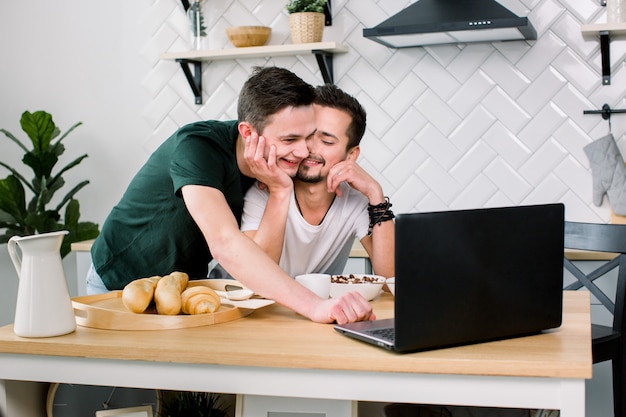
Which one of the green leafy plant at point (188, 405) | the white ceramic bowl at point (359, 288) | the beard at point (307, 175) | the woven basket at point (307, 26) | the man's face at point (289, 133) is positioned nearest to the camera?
the green leafy plant at point (188, 405)

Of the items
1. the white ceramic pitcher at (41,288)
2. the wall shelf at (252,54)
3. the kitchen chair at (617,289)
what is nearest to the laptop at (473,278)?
the white ceramic pitcher at (41,288)

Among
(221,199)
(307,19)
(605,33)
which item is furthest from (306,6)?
(221,199)

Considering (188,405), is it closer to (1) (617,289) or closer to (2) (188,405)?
(2) (188,405)

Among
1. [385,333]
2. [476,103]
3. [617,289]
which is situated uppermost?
[476,103]

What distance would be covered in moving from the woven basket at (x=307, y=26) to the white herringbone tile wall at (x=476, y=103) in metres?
0.17

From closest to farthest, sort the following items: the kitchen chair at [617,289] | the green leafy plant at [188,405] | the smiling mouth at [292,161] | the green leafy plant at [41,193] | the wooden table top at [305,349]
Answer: the wooden table top at [305,349], the green leafy plant at [188,405], the smiling mouth at [292,161], the kitchen chair at [617,289], the green leafy plant at [41,193]

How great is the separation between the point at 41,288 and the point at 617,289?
1.94 meters

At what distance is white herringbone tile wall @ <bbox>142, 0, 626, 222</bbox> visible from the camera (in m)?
3.45

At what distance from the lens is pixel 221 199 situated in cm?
183

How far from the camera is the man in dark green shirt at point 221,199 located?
1.72 m

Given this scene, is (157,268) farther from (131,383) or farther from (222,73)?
(222,73)

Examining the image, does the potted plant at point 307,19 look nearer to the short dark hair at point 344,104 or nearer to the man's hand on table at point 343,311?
the short dark hair at point 344,104

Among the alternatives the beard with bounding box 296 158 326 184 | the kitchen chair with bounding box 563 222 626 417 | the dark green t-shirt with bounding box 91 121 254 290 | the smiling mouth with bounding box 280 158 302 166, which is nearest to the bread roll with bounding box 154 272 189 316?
the dark green t-shirt with bounding box 91 121 254 290

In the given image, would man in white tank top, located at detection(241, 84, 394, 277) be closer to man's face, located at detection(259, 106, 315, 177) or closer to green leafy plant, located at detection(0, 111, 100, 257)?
man's face, located at detection(259, 106, 315, 177)
